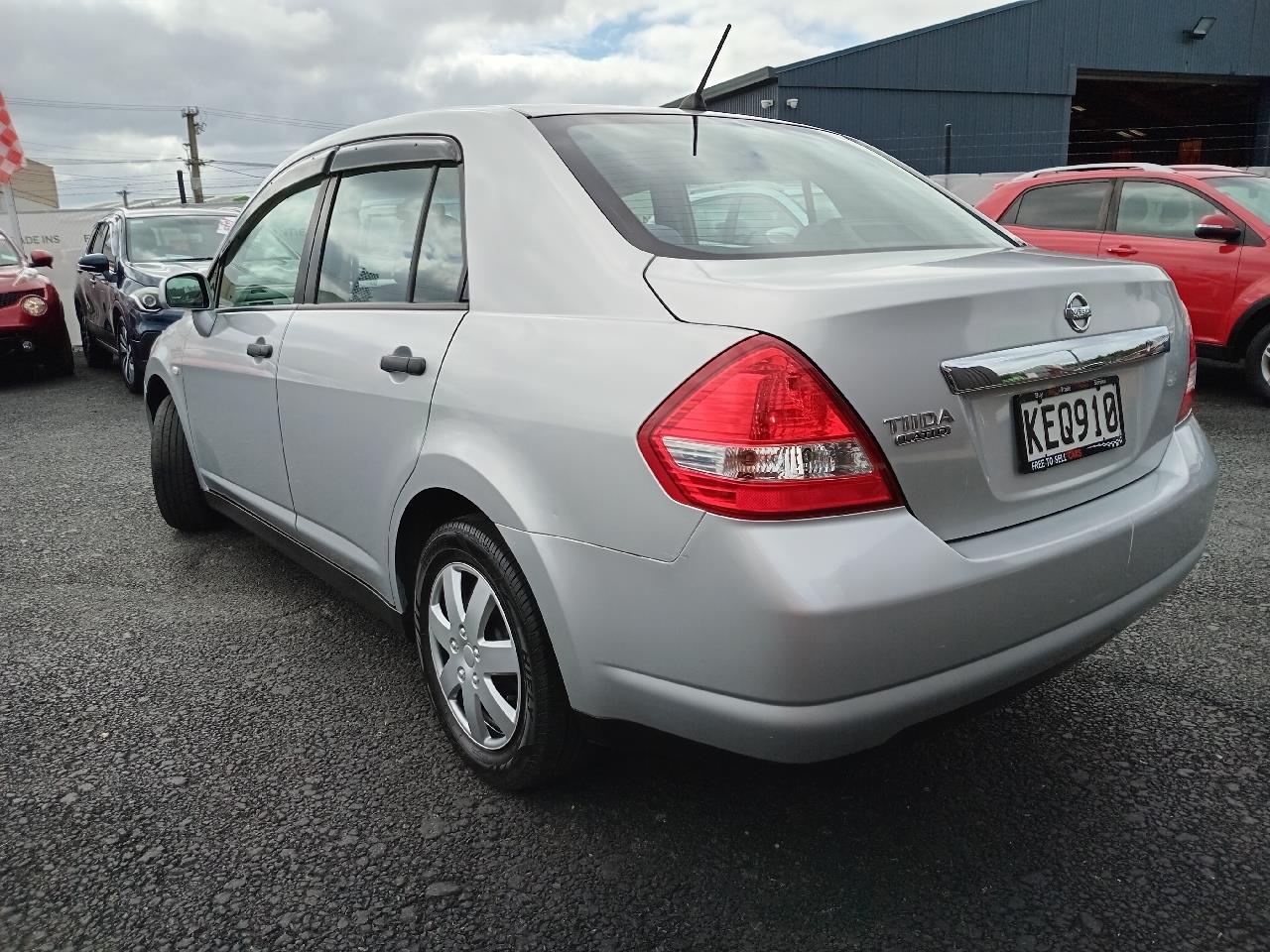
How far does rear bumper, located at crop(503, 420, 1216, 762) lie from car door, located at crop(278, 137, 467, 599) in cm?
65

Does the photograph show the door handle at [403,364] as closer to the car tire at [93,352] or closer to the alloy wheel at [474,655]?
the alloy wheel at [474,655]

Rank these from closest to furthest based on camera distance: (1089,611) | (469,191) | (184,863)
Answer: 1. (1089,611)
2. (184,863)
3. (469,191)

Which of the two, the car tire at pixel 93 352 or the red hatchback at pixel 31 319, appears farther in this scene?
the car tire at pixel 93 352

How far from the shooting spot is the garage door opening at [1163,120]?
29484 mm

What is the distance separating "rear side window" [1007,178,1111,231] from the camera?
759 cm

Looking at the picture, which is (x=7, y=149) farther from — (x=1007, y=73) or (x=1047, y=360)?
(x=1007, y=73)

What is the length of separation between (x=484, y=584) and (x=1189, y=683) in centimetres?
199

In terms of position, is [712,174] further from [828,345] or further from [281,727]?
[281,727]

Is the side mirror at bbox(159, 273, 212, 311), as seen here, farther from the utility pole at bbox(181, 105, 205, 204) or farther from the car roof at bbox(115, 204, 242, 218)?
the utility pole at bbox(181, 105, 205, 204)

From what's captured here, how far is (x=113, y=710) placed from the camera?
2.87 metres

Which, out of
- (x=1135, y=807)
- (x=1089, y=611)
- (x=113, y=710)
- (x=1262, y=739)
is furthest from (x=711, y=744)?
(x=113, y=710)

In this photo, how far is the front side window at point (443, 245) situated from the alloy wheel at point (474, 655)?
0.66 meters

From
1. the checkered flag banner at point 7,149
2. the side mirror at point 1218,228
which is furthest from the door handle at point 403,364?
the checkered flag banner at point 7,149

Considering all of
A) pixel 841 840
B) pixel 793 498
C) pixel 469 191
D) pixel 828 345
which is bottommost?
pixel 841 840
